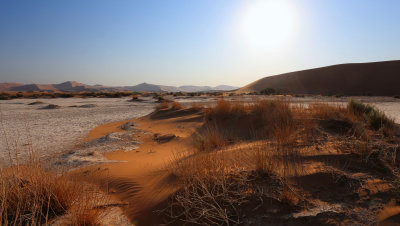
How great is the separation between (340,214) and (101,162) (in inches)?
166

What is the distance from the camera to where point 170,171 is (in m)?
3.34

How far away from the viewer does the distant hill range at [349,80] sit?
44656 millimetres

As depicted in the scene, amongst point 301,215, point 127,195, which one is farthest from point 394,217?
point 127,195

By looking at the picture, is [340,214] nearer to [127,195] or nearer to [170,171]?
[170,171]

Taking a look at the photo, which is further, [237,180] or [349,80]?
[349,80]

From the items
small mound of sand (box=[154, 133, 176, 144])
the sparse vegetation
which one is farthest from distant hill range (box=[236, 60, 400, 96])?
the sparse vegetation

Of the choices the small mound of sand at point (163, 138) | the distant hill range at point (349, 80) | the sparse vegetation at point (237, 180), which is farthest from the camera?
the distant hill range at point (349, 80)

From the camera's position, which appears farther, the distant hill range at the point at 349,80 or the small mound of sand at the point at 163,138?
the distant hill range at the point at 349,80

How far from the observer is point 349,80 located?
5091 centimetres

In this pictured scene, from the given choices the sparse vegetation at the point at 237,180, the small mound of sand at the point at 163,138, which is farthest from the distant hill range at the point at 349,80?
the sparse vegetation at the point at 237,180

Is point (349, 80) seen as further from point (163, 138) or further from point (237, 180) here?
point (237, 180)

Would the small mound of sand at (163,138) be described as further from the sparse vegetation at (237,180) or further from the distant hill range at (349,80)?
the distant hill range at (349,80)

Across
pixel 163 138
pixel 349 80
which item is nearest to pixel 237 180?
pixel 163 138

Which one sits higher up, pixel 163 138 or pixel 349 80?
pixel 349 80
